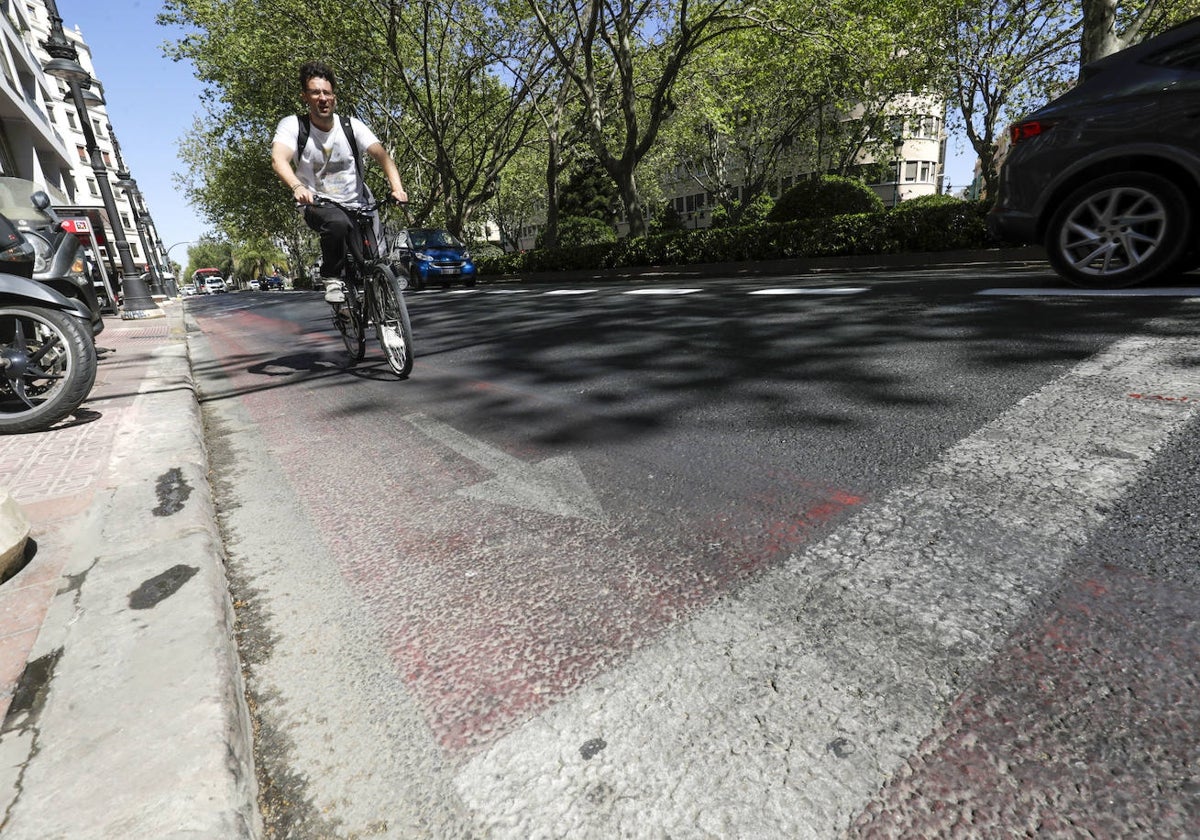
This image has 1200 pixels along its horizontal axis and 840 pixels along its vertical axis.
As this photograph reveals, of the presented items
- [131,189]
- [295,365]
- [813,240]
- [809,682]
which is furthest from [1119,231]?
[131,189]

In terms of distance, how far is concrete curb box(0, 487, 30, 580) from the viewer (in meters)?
1.70

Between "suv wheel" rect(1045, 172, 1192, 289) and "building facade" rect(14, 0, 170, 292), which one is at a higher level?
"building facade" rect(14, 0, 170, 292)

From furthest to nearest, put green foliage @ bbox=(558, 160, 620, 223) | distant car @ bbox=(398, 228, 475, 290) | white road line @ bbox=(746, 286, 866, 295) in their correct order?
green foliage @ bbox=(558, 160, 620, 223) < distant car @ bbox=(398, 228, 475, 290) < white road line @ bbox=(746, 286, 866, 295)

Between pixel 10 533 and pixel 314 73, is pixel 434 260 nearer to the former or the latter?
pixel 314 73

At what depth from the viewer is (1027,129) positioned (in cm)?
475

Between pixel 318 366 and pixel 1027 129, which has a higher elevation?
pixel 1027 129

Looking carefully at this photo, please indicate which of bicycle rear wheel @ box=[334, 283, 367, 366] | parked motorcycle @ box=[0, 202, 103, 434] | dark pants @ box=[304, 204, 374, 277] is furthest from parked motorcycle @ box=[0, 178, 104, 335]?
bicycle rear wheel @ box=[334, 283, 367, 366]

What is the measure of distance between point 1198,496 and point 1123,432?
50 centimetres

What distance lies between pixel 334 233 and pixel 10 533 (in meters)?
3.11

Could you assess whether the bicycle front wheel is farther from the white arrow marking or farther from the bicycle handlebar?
the white arrow marking

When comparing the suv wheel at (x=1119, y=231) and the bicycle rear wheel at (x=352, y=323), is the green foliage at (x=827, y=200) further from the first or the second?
the bicycle rear wheel at (x=352, y=323)

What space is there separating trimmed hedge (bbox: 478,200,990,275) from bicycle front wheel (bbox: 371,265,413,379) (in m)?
10.7

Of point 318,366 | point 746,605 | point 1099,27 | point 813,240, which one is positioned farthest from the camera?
point 813,240

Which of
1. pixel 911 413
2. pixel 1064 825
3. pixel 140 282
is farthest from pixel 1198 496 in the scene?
pixel 140 282
